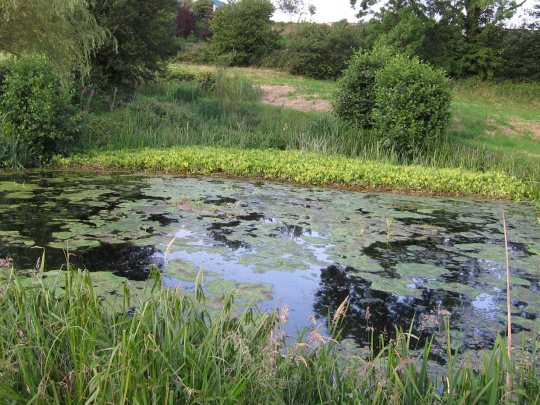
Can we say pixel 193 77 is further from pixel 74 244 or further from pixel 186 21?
pixel 186 21

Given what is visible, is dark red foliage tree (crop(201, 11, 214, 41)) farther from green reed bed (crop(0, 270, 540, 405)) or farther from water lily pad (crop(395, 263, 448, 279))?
green reed bed (crop(0, 270, 540, 405))

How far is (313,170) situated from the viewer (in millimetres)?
7922

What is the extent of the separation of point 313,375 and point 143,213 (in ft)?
12.1

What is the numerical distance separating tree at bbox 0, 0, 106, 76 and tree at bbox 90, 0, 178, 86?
1.87 meters

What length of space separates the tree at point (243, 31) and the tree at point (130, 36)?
51.2ft

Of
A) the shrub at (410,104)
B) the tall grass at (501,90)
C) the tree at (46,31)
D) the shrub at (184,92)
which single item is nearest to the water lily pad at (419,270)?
the shrub at (410,104)

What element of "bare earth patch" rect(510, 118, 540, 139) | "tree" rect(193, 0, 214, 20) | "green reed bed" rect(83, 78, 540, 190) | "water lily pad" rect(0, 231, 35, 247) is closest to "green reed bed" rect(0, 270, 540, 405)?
"water lily pad" rect(0, 231, 35, 247)

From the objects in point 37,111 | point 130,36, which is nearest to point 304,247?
point 37,111

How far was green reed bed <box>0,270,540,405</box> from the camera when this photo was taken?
1.71 meters

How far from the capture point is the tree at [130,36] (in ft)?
46.1

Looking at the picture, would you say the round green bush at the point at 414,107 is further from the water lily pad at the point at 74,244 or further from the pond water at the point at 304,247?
the water lily pad at the point at 74,244

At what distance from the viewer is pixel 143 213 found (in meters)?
5.10

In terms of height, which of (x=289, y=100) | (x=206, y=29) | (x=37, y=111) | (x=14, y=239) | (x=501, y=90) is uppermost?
(x=206, y=29)

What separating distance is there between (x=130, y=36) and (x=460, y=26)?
23.5 meters
